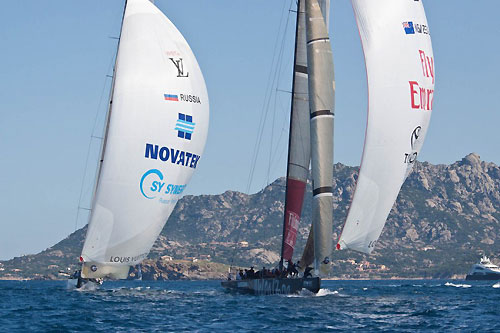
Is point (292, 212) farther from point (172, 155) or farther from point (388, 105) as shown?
point (388, 105)

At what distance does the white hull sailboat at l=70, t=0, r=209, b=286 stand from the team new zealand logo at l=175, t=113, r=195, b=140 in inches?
2.2

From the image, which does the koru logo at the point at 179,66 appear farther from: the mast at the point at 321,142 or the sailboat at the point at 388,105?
the sailboat at the point at 388,105

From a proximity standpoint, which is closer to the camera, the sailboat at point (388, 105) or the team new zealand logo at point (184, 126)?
the sailboat at point (388, 105)

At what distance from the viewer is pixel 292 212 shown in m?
53.3

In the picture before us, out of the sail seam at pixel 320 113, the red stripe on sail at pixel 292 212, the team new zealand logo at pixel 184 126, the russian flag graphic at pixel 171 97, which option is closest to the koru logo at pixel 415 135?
the sail seam at pixel 320 113

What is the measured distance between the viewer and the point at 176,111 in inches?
1976

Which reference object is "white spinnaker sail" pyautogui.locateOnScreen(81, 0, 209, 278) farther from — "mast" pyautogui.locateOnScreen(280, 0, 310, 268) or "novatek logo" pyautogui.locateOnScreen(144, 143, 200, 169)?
"mast" pyautogui.locateOnScreen(280, 0, 310, 268)

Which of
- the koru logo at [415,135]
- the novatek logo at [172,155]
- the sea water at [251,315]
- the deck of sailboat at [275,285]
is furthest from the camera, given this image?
the novatek logo at [172,155]

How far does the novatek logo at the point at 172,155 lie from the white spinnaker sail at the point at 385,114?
13556 millimetres

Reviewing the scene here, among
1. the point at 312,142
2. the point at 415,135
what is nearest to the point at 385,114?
the point at 415,135

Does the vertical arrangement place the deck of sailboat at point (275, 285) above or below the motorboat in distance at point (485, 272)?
below

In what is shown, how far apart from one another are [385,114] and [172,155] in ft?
49.2

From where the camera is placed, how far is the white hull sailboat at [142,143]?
48.6m

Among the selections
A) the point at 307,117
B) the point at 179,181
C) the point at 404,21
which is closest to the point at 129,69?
the point at 179,181
